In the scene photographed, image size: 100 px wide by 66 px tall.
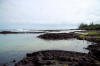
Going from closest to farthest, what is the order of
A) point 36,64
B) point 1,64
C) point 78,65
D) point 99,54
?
point 78,65, point 36,64, point 1,64, point 99,54

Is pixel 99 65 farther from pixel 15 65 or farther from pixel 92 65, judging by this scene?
pixel 15 65

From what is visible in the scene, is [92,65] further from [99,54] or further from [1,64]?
[1,64]

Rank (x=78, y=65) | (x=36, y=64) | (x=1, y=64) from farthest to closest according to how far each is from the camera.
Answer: (x=1, y=64)
(x=36, y=64)
(x=78, y=65)

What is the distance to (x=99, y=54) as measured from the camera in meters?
17.1

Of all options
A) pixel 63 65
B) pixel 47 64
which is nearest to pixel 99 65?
pixel 63 65

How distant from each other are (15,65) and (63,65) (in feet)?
20.6

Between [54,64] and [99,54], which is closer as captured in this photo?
[54,64]

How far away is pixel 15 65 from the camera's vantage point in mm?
13367

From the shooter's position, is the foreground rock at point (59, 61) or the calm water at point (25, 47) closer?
the foreground rock at point (59, 61)

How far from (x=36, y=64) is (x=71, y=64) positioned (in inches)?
174

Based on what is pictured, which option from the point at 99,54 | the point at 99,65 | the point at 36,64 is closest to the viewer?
the point at 99,65

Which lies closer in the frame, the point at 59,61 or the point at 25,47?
the point at 59,61

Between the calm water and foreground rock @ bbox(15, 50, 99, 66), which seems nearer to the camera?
foreground rock @ bbox(15, 50, 99, 66)

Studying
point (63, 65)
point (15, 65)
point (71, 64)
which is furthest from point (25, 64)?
point (71, 64)
